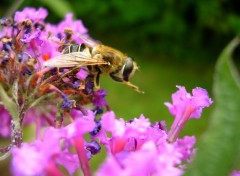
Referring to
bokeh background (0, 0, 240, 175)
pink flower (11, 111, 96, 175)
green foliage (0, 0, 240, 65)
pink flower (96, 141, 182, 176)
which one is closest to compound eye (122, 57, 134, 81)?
pink flower (11, 111, 96, 175)

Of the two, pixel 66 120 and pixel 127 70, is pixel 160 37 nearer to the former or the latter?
pixel 127 70

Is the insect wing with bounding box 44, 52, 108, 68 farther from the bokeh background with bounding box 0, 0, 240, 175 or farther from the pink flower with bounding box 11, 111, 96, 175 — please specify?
the bokeh background with bounding box 0, 0, 240, 175

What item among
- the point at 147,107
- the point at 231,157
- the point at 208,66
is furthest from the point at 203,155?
the point at 208,66

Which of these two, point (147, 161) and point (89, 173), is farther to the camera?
point (89, 173)

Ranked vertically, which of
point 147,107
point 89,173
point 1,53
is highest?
point 147,107

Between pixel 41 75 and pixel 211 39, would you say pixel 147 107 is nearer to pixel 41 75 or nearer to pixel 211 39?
pixel 211 39

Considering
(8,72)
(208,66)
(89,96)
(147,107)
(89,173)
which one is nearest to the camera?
(89,173)

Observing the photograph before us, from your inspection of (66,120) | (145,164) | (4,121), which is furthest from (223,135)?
(4,121)

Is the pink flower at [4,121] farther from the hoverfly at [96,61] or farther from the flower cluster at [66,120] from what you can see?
the hoverfly at [96,61]
